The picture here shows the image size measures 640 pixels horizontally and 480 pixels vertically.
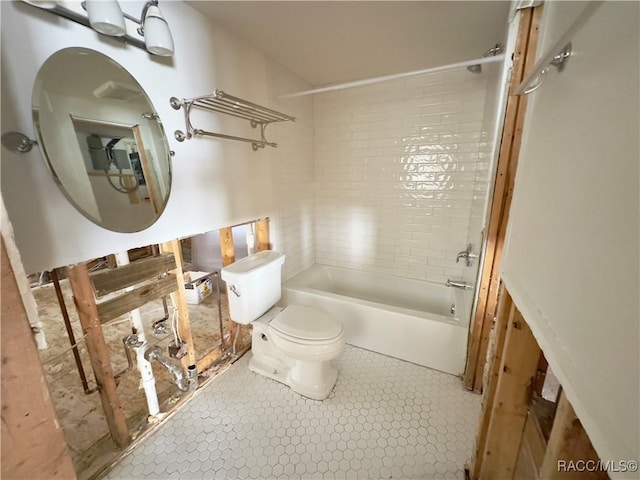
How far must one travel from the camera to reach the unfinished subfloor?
1.29 metres

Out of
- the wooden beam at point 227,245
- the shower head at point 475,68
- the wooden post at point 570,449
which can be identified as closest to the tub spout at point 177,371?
the wooden beam at point 227,245

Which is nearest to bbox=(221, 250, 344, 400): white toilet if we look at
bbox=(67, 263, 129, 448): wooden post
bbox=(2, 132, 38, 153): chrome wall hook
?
bbox=(67, 263, 129, 448): wooden post

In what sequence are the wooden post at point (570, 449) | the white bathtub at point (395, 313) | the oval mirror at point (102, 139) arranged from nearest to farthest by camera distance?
the wooden post at point (570, 449)
the oval mirror at point (102, 139)
the white bathtub at point (395, 313)

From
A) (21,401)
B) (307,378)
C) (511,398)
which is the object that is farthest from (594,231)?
(307,378)

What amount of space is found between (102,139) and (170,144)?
0.93 ft

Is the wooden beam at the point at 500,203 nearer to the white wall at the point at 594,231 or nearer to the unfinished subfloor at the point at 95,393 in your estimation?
the white wall at the point at 594,231

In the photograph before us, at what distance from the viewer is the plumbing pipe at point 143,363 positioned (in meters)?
1.35

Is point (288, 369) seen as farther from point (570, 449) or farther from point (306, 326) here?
point (570, 449)

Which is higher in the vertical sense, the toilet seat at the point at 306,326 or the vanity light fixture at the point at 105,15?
the vanity light fixture at the point at 105,15

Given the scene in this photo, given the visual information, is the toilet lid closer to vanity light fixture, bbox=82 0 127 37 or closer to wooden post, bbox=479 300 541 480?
wooden post, bbox=479 300 541 480

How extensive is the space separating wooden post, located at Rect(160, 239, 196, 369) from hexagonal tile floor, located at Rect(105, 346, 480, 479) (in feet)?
0.83

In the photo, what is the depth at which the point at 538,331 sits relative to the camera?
597 millimetres

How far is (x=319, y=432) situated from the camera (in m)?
1.43

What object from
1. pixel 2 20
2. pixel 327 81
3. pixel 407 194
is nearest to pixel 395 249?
pixel 407 194
